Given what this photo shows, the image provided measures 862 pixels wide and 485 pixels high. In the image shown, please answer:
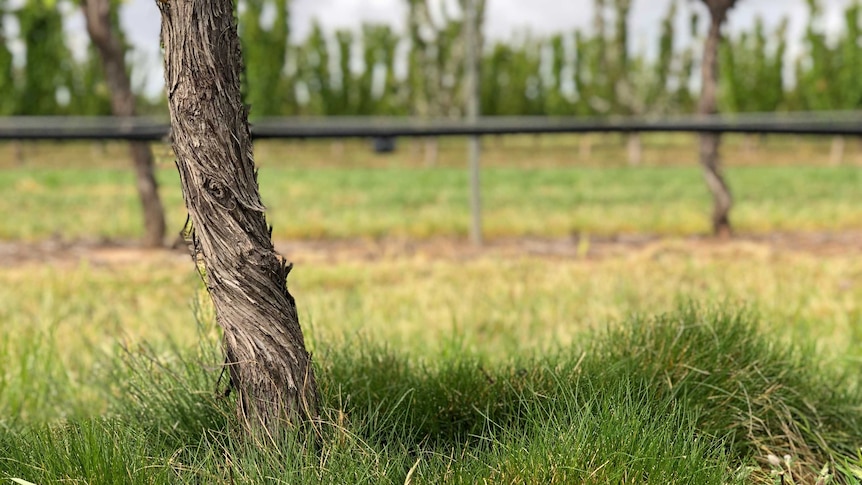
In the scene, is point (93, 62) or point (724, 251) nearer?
point (724, 251)

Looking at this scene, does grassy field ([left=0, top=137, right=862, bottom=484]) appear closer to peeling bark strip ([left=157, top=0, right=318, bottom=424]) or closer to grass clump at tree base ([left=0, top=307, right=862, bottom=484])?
grass clump at tree base ([left=0, top=307, right=862, bottom=484])

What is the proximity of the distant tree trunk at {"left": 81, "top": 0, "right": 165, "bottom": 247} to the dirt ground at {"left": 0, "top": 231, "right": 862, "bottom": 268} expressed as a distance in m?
0.29

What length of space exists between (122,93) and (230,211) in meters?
5.33

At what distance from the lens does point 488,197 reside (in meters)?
12.3

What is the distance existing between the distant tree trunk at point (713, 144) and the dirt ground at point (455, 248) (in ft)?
0.75

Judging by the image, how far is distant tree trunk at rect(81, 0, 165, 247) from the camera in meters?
6.34

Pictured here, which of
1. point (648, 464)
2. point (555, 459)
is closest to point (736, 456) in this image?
point (648, 464)

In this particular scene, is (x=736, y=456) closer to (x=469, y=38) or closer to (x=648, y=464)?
(x=648, y=464)

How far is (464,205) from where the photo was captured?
11055 mm

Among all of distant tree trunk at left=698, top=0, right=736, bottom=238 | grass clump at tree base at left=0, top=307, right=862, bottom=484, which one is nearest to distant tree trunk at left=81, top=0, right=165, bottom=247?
grass clump at tree base at left=0, top=307, right=862, bottom=484

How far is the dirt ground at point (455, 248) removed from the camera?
6.34 m

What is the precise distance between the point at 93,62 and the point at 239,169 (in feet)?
111

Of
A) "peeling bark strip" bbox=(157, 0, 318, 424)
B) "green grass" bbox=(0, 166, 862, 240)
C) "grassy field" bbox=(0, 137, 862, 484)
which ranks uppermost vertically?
"peeling bark strip" bbox=(157, 0, 318, 424)

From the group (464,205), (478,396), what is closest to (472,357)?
(478,396)
